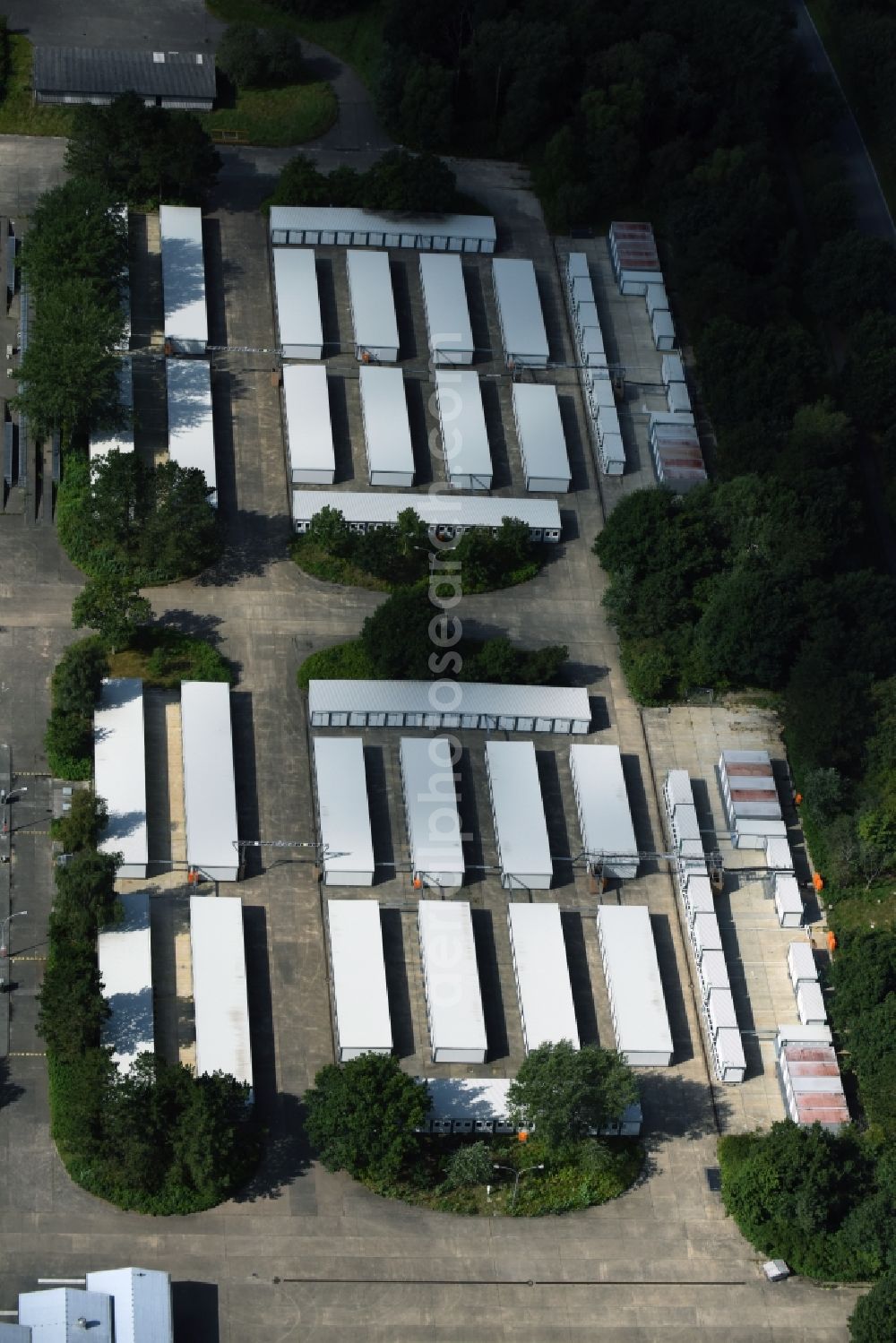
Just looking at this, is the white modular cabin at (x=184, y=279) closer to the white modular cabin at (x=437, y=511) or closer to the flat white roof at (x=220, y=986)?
the white modular cabin at (x=437, y=511)

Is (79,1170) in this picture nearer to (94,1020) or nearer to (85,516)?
(94,1020)

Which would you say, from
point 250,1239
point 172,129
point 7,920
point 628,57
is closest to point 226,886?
point 7,920

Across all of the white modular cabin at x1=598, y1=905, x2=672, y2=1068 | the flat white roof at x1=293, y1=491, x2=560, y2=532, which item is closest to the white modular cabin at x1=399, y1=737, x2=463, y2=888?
the white modular cabin at x1=598, y1=905, x2=672, y2=1068

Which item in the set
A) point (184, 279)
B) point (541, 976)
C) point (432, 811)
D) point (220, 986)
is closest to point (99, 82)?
point (184, 279)

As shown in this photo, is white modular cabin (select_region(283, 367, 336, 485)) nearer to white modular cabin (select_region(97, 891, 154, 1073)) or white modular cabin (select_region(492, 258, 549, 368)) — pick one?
white modular cabin (select_region(492, 258, 549, 368))

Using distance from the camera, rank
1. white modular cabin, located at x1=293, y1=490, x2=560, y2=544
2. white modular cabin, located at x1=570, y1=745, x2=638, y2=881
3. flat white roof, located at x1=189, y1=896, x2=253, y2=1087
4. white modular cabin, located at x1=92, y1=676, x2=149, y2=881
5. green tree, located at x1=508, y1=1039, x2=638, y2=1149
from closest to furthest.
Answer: green tree, located at x1=508, y1=1039, x2=638, y2=1149 → flat white roof, located at x1=189, y1=896, x2=253, y2=1087 → white modular cabin, located at x1=92, y1=676, x2=149, y2=881 → white modular cabin, located at x1=570, y1=745, x2=638, y2=881 → white modular cabin, located at x1=293, y1=490, x2=560, y2=544

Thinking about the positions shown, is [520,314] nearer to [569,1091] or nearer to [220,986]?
[220,986]
